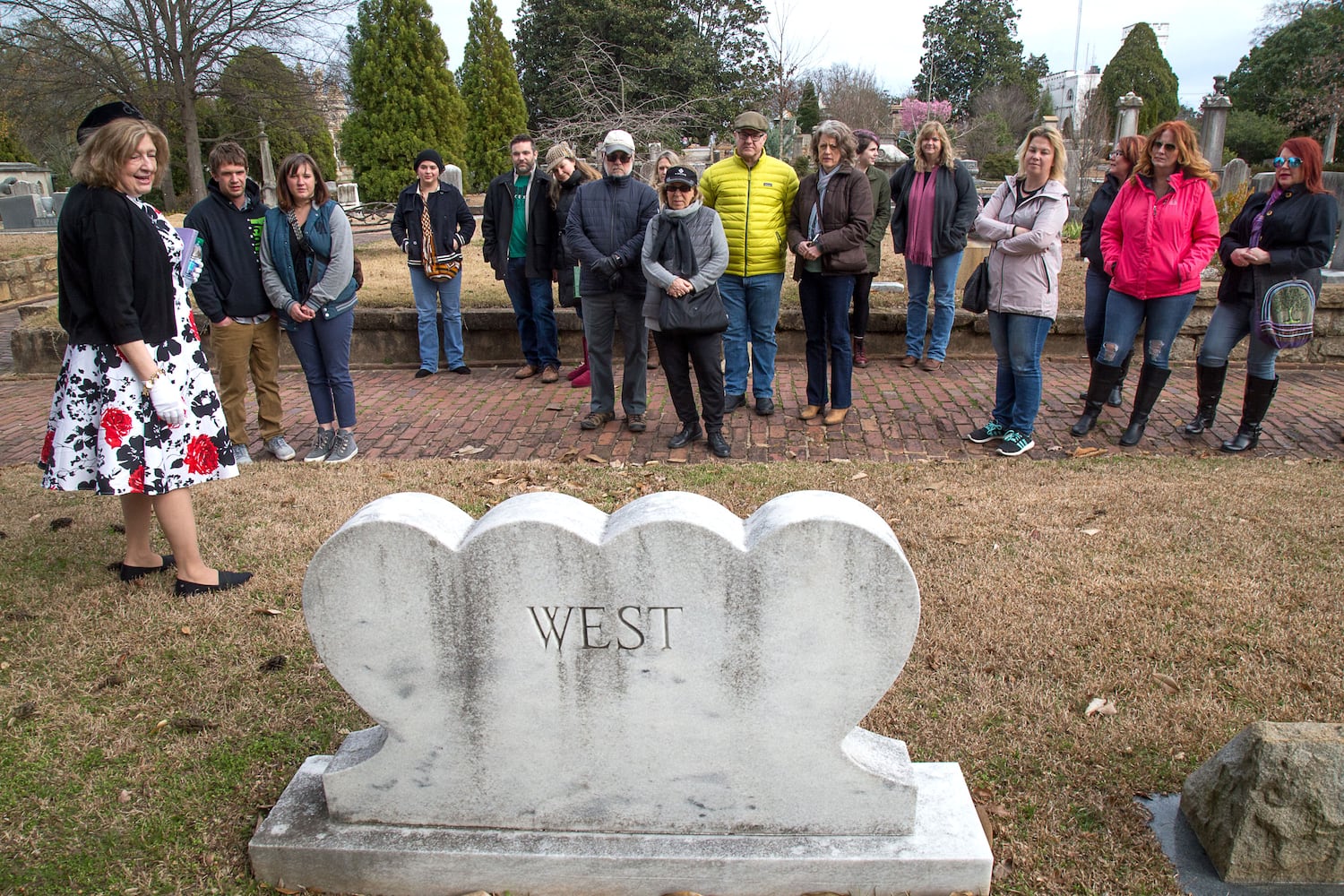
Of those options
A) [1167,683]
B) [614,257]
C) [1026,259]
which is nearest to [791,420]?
[614,257]

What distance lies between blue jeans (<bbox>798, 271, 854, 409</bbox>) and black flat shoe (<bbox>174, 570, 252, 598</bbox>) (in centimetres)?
385

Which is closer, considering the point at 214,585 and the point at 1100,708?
the point at 1100,708

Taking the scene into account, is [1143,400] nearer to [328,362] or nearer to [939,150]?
[939,150]

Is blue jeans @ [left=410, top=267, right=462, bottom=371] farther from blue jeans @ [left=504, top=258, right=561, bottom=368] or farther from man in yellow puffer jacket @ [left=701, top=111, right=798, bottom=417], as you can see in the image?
man in yellow puffer jacket @ [left=701, top=111, right=798, bottom=417]

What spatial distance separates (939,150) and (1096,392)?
262cm

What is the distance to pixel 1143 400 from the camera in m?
6.29

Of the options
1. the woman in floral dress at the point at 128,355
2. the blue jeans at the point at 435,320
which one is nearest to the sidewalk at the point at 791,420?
the blue jeans at the point at 435,320

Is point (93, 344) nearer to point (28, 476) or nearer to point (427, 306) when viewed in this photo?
point (28, 476)

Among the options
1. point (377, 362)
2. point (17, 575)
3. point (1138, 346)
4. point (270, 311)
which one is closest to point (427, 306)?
point (377, 362)

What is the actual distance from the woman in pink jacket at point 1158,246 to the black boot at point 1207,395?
1.16 feet

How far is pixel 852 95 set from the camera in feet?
117

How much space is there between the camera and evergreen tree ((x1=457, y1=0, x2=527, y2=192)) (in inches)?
1019

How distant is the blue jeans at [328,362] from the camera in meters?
6.07

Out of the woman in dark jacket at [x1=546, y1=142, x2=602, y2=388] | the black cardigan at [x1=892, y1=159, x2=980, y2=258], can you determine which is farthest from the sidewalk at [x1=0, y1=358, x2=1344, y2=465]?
the black cardigan at [x1=892, y1=159, x2=980, y2=258]
